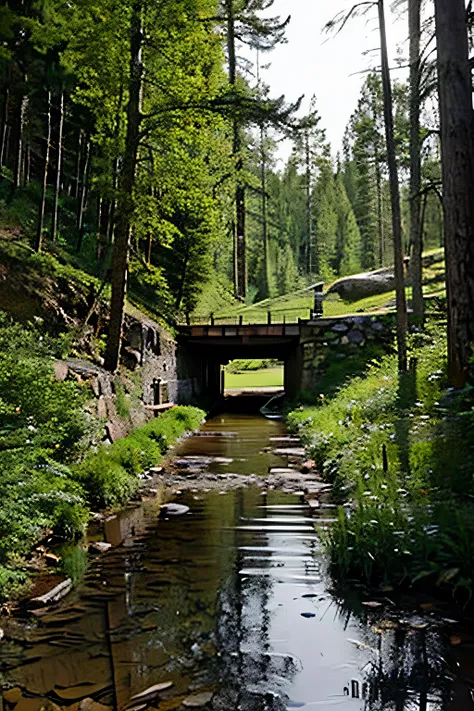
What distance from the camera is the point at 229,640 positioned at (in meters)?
4.99

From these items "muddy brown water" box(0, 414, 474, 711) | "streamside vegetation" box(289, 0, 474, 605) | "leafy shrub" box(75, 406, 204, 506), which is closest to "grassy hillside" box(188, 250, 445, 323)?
"leafy shrub" box(75, 406, 204, 506)

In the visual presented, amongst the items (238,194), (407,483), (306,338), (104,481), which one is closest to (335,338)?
(306,338)

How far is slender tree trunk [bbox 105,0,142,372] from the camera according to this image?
13.9 m

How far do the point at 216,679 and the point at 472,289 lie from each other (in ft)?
22.9

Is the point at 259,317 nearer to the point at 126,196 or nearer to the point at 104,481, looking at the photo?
the point at 126,196

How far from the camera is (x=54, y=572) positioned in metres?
6.55

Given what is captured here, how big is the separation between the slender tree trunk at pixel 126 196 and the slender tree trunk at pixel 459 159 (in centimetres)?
705

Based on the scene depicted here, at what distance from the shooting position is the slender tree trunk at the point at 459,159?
9352mm

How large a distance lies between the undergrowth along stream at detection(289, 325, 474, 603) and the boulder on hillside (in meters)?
19.4

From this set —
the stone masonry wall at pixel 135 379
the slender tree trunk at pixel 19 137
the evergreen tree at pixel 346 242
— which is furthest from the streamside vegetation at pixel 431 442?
the evergreen tree at pixel 346 242

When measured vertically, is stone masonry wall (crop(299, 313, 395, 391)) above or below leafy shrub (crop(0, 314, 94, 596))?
above

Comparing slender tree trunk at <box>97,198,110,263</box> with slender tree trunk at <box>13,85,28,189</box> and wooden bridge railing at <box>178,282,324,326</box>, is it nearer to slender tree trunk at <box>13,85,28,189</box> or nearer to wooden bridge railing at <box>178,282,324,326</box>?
slender tree trunk at <box>13,85,28,189</box>

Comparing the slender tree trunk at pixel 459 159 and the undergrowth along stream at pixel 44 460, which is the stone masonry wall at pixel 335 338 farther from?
the slender tree trunk at pixel 459 159

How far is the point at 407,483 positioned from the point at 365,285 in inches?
1040
